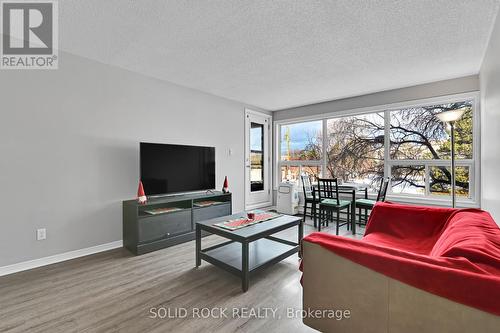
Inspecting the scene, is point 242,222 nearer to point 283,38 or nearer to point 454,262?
point 454,262

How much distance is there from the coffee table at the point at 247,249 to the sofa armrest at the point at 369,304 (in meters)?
0.84

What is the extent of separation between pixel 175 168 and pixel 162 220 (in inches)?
30.9

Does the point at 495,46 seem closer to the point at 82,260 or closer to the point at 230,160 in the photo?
the point at 230,160

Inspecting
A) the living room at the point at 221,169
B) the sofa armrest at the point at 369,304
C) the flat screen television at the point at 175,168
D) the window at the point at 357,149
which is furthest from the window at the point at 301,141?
the sofa armrest at the point at 369,304

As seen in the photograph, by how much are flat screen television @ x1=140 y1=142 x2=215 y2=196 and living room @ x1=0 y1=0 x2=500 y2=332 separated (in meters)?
0.02

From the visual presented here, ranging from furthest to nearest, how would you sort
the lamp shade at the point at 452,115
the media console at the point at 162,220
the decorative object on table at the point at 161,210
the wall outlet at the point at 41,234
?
the decorative object on table at the point at 161,210 → the media console at the point at 162,220 → the lamp shade at the point at 452,115 → the wall outlet at the point at 41,234

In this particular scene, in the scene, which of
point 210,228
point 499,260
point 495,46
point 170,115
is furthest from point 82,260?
point 495,46

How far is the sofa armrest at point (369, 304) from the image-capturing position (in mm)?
905

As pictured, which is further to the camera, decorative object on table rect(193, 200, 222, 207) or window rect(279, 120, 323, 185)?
window rect(279, 120, 323, 185)

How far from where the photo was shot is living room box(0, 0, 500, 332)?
1255 mm

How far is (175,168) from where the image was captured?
348 centimetres

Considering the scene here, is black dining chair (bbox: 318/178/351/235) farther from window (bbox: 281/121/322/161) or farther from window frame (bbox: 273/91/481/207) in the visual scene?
window (bbox: 281/121/322/161)
